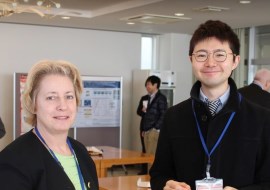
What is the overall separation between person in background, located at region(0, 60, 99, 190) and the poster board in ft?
21.6

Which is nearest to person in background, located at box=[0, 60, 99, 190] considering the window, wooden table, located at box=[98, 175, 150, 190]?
wooden table, located at box=[98, 175, 150, 190]

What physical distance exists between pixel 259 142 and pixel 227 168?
17 cm

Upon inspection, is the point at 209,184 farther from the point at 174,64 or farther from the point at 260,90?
the point at 174,64

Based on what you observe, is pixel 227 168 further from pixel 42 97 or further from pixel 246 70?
pixel 246 70

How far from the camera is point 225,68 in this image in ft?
6.06

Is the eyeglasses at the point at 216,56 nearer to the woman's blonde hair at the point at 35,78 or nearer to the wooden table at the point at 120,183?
the woman's blonde hair at the point at 35,78

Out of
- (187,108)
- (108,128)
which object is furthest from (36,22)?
(187,108)

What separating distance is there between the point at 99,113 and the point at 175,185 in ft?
22.8

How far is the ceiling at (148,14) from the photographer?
6.18 meters

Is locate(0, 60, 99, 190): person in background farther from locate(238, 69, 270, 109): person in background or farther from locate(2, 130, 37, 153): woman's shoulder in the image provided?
locate(238, 69, 270, 109): person in background

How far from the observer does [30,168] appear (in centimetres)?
162

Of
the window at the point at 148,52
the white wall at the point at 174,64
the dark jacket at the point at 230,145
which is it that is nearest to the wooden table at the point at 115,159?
the white wall at the point at 174,64

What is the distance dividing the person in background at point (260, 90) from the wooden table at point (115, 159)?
1.67 m

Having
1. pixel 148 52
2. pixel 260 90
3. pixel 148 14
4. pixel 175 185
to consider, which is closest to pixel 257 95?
pixel 260 90
